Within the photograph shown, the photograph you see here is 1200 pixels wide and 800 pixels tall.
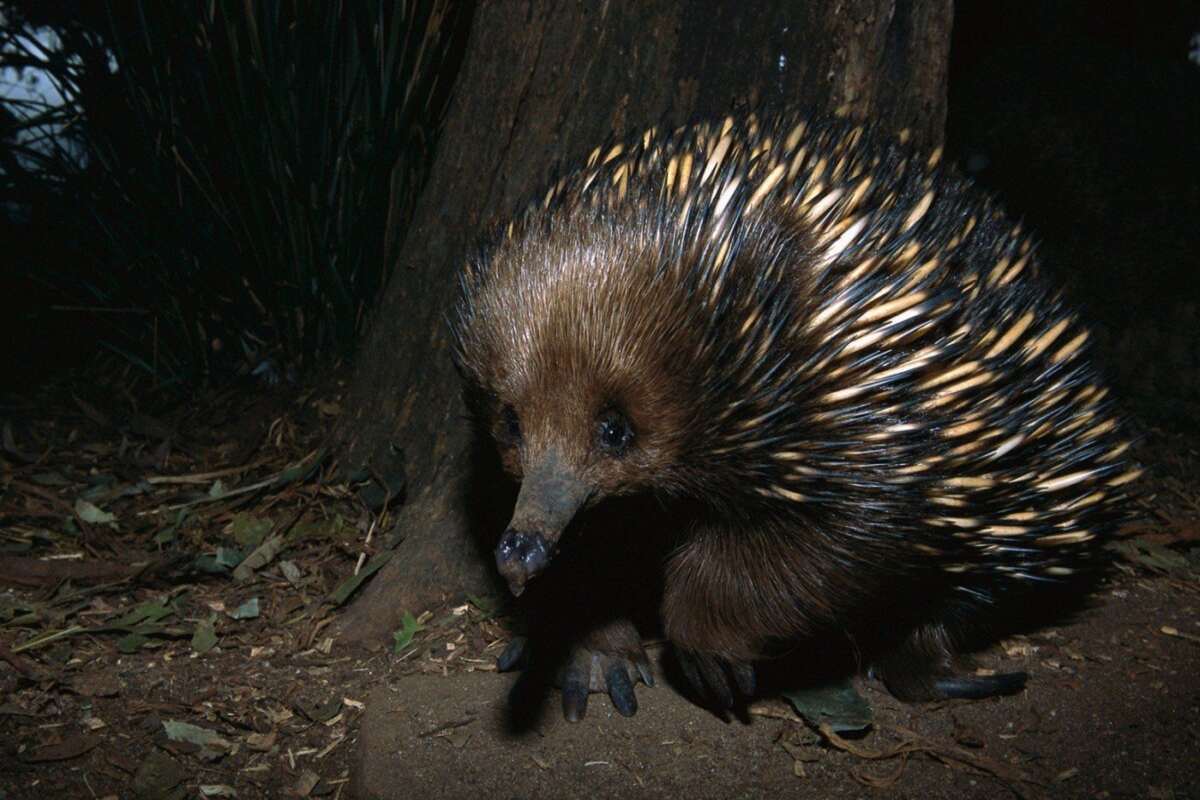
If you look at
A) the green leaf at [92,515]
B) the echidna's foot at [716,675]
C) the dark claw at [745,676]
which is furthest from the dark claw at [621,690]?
the green leaf at [92,515]

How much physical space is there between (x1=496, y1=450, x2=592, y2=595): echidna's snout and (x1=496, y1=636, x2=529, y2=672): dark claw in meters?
0.78

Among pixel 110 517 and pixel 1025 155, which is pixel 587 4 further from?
pixel 1025 155

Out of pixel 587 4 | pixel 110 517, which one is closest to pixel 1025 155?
pixel 587 4

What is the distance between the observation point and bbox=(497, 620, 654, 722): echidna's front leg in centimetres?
266

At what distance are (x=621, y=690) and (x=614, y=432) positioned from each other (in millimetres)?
813

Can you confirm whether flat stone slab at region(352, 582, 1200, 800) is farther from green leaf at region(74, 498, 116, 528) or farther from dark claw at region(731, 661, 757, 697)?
green leaf at region(74, 498, 116, 528)

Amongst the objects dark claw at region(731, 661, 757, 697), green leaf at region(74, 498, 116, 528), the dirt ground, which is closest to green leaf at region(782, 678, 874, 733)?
the dirt ground

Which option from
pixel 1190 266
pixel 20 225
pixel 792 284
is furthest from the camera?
pixel 1190 266

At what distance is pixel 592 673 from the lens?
275 cm

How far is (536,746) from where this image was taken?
247cm

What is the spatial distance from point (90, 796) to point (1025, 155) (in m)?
4.53

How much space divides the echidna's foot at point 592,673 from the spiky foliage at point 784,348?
458 millimetres

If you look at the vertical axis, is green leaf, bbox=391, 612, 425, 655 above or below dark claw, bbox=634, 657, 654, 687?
above

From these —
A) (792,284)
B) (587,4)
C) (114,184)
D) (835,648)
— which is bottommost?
(835,648)
